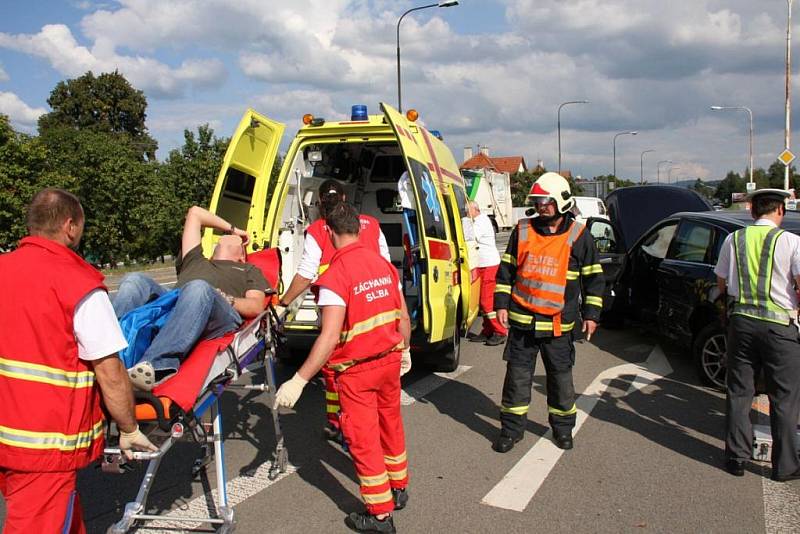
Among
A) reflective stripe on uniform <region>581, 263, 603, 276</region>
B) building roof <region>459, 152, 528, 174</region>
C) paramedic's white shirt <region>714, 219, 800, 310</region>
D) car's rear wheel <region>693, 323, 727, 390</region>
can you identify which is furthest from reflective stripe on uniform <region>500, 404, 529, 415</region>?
building roof <region>459, 152, 528, 174</region>

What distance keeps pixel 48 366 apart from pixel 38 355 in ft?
0.18

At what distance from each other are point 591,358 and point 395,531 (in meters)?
4.72

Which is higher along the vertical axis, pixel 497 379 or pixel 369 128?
pixel 369 128

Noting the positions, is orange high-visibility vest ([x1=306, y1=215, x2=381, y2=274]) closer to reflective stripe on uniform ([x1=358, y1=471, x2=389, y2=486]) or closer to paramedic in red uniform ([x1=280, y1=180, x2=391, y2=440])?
paramedic in red uniform ([x1=280, y1=180, x2=391, y2=440])

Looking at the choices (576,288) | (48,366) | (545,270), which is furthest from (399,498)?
(48,366)

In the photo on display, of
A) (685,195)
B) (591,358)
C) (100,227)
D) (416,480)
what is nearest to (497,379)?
(591,358)

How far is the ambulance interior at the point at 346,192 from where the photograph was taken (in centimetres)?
691

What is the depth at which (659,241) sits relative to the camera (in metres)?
7.84

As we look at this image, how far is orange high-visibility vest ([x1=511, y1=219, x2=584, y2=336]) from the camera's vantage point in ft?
15.4

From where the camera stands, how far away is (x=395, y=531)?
3.56 metres

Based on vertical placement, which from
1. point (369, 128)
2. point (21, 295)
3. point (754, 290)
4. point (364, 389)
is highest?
point (369, 128)

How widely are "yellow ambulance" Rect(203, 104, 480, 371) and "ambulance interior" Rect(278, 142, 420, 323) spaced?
19mm

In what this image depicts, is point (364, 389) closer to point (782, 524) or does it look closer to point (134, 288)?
point (134, 288)

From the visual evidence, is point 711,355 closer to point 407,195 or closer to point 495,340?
point 495,340
